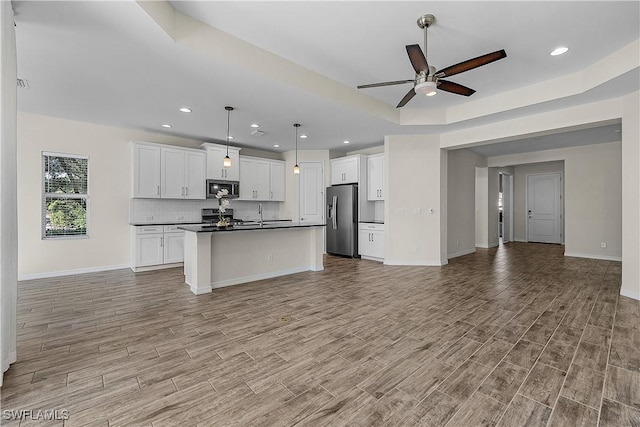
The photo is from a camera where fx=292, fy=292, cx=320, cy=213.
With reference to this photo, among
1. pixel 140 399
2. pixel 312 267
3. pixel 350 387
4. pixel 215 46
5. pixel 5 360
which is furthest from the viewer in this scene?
pixel 312 267

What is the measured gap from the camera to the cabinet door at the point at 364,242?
265 inches

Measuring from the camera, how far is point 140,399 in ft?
5.97

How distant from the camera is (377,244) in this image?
21.4 feet

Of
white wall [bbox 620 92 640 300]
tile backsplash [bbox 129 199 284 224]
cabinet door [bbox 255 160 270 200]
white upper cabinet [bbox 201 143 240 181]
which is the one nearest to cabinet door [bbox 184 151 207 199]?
white upper cabinet [bbox 201 143 240 181]

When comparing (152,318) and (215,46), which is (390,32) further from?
(152,318)

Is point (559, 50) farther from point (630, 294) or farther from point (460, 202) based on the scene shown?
point (460, 202)

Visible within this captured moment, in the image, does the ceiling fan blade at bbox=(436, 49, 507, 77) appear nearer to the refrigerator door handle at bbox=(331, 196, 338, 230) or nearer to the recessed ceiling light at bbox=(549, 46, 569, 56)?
the recessed ceiling light at bbox=(549, 46, 569, 56)

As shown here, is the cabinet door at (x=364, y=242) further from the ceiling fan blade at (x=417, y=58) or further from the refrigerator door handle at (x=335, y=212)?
the ceiling fan blade at (x=417, y=58)

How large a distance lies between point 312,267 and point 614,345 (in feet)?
13.2

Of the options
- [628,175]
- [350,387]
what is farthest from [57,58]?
[628,175]

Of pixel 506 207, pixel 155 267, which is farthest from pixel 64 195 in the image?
pixel 506 207

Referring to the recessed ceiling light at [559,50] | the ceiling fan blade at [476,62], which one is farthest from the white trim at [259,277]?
the recessed ceiling light at [559,50]

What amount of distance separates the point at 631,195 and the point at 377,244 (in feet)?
13.1

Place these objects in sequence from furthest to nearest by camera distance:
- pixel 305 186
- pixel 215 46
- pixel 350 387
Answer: pixel 305 186
pixel 215 46
pixel 350 387
